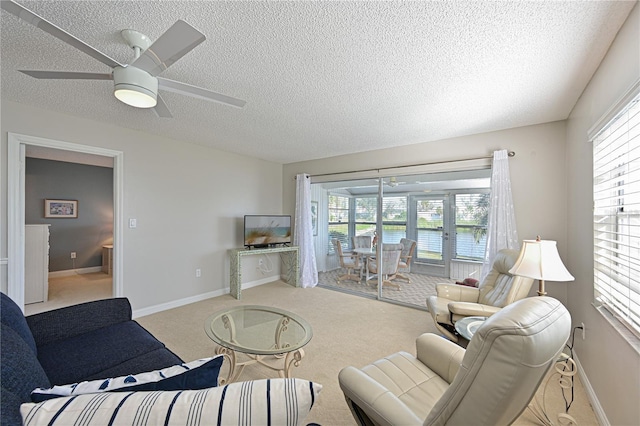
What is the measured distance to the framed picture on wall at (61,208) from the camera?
17.7 ft

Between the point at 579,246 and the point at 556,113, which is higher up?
the point at 556,113

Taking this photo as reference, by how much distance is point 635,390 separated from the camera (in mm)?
1354

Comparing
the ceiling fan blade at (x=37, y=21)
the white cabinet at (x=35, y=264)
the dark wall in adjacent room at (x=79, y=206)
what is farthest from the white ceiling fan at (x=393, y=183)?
the dark wall in adjacent room at (x=79, y=206)

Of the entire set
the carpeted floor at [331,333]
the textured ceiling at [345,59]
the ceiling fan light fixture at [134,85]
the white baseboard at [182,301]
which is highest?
the textured ceiling at [345,59]

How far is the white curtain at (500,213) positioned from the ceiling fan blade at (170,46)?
133 inches

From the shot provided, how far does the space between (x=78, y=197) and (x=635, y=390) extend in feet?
27.3

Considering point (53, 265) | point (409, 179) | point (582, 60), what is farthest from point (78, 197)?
point (582, 60)

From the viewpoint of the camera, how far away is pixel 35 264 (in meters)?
4.02

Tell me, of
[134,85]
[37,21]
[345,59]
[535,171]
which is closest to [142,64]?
[134,85]

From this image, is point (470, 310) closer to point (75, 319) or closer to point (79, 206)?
point (75, 319)

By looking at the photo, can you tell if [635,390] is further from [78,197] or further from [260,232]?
[78,197]

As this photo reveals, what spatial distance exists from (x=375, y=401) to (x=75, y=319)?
2.16 metres

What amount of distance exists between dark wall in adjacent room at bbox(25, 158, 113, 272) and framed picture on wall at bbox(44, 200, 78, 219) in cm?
7

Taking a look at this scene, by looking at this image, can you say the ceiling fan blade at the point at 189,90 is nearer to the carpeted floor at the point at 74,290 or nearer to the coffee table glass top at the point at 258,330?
the coffee table glass top at the point at 258,330
